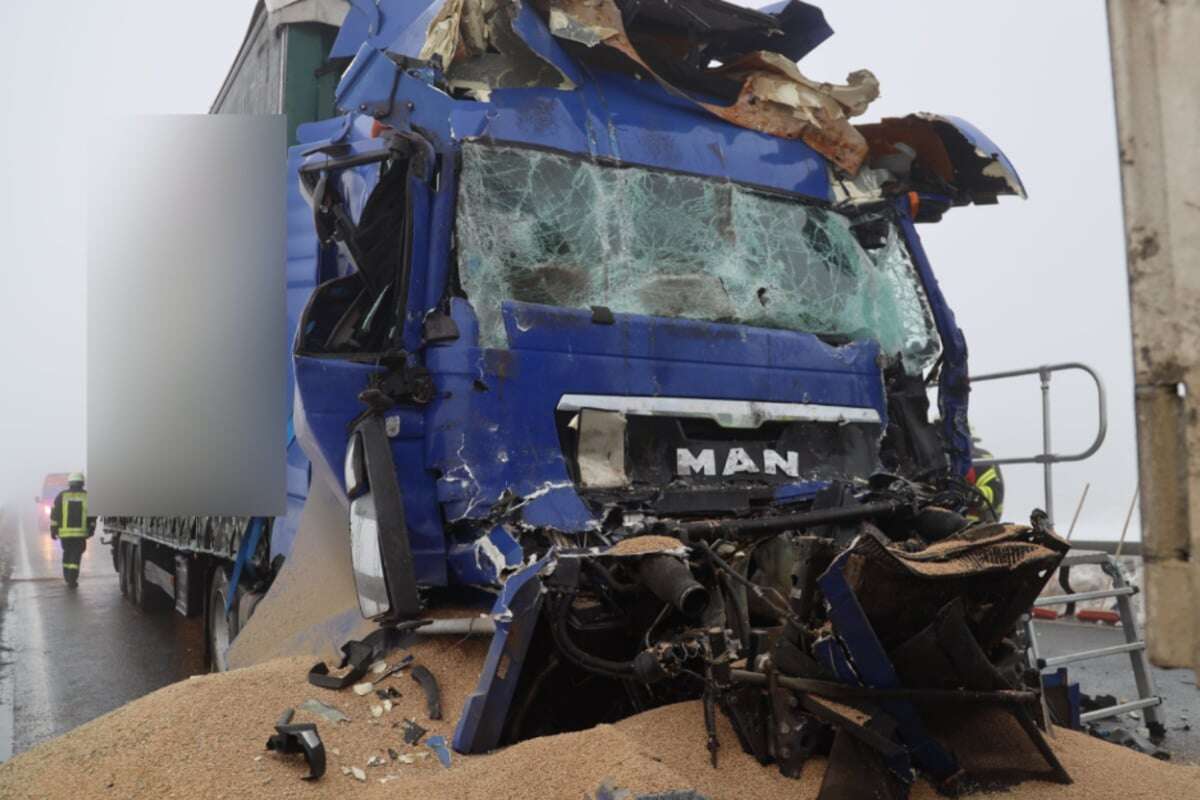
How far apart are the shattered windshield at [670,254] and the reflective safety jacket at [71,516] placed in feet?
36.0

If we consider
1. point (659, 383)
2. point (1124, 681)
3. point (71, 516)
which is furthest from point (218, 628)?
point (71, 516)

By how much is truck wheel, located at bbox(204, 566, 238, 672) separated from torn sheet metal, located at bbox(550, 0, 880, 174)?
3.67m

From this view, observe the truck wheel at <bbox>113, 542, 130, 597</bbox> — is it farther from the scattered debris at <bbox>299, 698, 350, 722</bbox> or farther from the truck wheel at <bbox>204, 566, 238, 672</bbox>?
the scattered debris at <bbox>299, 698, 350, 722</bbox>

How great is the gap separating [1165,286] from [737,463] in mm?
2610

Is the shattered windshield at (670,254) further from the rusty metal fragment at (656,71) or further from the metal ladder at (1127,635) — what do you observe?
the metal ladder at (1127,635)

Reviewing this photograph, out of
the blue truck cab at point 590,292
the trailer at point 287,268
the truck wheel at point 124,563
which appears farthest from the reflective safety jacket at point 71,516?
the blue truck cab at point 590,292

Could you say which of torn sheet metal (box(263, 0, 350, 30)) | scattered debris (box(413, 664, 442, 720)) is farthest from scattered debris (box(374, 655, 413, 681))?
torn sheet metal (box(263, 0, 350, 30))

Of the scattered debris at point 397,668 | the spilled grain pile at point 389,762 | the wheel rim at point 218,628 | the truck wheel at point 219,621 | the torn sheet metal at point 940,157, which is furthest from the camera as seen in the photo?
the wheel rim at point 218,628

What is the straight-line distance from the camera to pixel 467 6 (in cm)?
376

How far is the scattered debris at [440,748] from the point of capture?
2.78m

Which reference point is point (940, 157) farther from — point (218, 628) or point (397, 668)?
point (218, 628)

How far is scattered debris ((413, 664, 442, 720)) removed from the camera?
9.75ft

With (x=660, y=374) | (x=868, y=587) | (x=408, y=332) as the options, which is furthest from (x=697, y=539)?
(x=408, y=332)

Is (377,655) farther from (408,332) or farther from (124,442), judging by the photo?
(124,442)
